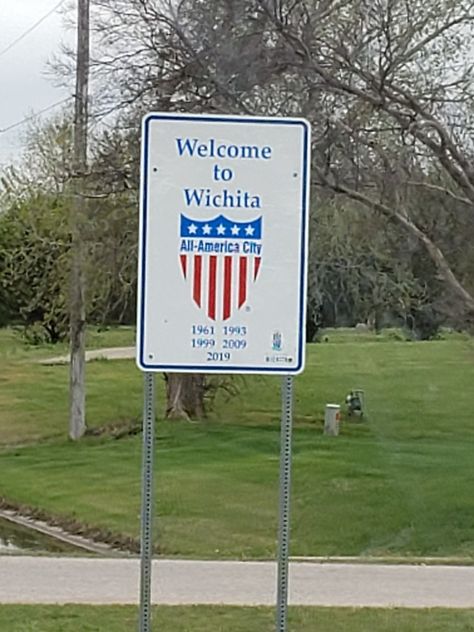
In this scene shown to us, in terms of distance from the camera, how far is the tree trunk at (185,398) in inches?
1060

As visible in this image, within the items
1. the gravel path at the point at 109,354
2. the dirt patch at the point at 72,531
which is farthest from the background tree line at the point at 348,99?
the gravel path at the point at 109,354

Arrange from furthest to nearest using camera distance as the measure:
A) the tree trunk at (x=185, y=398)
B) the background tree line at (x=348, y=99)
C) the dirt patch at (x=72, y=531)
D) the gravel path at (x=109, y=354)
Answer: the gravel path at (x=109, y=354)
the tree trunk at (x=185, y=398)
the dirt patch at (x=72, y=531)
the background tree line at (x=348, y=99)

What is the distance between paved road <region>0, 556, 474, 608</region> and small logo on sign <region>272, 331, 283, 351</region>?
3.82m

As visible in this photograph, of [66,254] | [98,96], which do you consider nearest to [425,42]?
[98,96]

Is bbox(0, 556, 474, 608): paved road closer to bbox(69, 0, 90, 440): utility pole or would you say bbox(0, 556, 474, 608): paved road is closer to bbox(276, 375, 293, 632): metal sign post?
bbox(276, 375, 293, 632): metal sign post

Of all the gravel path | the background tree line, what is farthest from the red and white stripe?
the gravel path

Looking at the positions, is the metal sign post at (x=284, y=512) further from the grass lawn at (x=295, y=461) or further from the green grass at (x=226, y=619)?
the grass lawn at (x=295, y=461)

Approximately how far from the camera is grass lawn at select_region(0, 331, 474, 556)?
606 inches

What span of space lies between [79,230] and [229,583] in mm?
14097

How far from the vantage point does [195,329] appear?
531cm

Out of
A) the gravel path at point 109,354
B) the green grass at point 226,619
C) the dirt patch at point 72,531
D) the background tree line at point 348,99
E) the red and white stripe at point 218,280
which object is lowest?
the dirt patch at point 72,531

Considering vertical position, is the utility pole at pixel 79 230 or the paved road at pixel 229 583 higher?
the utility pole at pixel 79 230

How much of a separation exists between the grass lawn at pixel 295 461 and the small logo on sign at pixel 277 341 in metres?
7.49

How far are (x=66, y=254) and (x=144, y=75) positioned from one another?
11.5m
